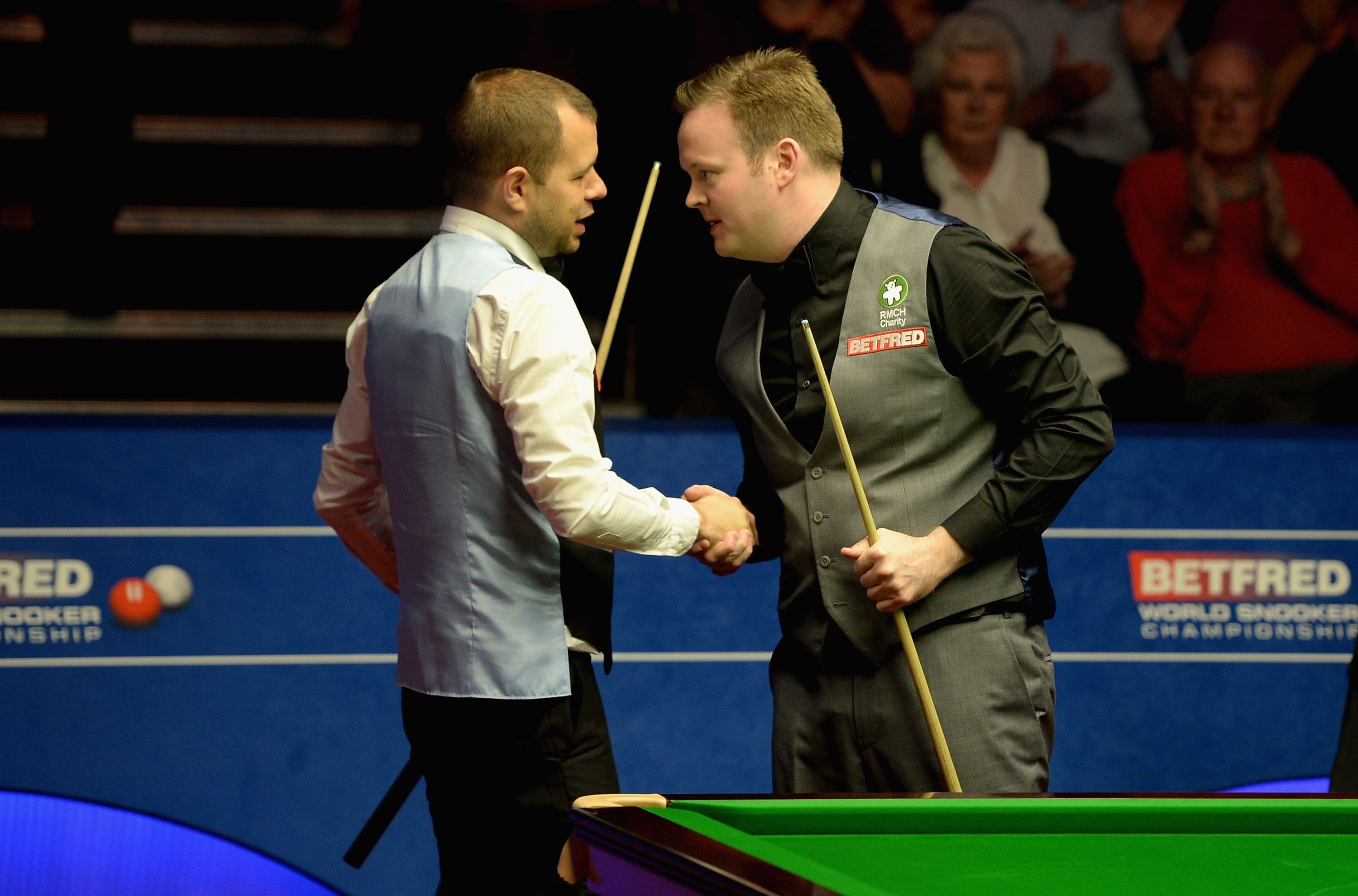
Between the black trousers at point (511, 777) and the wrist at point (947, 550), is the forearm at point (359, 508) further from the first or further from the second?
the wrist at point (947, 550)

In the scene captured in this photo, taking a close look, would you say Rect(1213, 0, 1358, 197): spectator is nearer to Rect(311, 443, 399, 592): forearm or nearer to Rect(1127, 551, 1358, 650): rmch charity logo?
Rect(1127, 551, 1358, 650): rmch charity logo

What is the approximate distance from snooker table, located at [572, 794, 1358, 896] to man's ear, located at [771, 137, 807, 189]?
931mm

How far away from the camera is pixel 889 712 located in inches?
74.7

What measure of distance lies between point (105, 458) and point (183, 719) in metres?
0.66

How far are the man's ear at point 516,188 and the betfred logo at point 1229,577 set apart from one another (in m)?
2.14

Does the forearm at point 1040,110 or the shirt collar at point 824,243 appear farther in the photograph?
the forearm at point 1040,110

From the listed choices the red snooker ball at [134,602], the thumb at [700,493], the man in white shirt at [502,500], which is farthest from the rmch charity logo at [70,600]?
the thumb at [700,493]

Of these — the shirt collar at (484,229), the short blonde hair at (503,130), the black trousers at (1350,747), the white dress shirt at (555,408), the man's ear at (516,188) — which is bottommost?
the black trousers at (1350,747)

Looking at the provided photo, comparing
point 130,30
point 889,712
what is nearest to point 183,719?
point 130,30

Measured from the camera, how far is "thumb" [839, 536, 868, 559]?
1839mm

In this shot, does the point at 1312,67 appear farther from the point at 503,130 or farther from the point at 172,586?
the point at 172,586

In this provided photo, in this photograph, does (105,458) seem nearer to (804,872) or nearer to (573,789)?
(573,789)

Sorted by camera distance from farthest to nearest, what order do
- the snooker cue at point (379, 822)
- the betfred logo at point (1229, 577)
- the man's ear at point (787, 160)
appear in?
the betfred logo at point (1229, 577), the snooker cue at point (379, 822), the man's ear at point (787, 160)

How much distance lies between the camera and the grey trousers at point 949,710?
1876 mm
